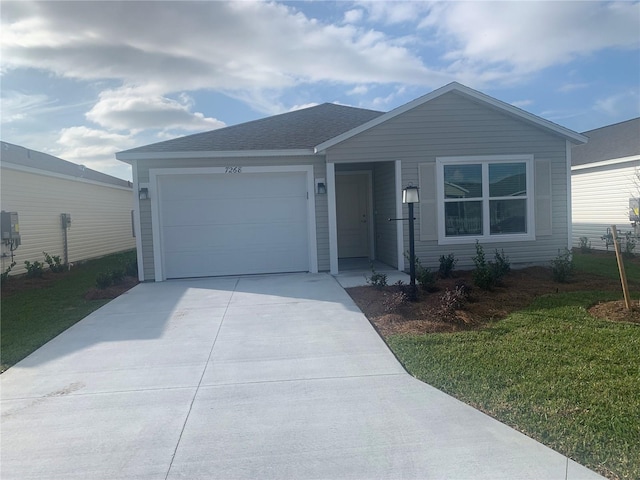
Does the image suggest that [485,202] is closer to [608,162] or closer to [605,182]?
[608,162]

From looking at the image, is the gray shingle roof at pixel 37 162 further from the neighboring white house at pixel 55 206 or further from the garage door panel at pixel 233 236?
the garage door panel at pixel 233 236

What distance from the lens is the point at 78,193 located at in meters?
17.2

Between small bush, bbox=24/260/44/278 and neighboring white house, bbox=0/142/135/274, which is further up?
neighboring white house, bbox=0/142/135/274

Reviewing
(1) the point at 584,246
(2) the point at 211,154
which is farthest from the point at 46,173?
(1) the point at 584,246

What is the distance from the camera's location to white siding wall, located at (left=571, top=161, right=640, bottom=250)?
47.8ft

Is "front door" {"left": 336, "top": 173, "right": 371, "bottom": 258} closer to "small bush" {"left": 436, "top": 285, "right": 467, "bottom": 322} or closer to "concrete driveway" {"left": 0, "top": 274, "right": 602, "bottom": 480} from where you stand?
"small bush" {"left": 436, "top": 285, "right": 467, "bottom": 322}

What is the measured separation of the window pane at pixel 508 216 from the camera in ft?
35.8

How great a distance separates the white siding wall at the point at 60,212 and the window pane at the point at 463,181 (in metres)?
11.0

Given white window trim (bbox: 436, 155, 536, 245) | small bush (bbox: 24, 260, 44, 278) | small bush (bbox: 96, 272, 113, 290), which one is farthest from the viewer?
small bush (bbox: 24, 260, 44, 278)

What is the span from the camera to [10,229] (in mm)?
11742

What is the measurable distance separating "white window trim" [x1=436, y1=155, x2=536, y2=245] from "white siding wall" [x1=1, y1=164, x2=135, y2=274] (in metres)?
10.8

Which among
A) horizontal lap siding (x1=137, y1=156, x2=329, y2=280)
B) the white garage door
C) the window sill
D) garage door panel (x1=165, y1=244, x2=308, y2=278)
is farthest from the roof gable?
the window sill

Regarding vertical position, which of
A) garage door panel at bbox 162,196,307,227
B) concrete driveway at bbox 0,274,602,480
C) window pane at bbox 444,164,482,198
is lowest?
concrete driveway at bbox 0,274,602,480

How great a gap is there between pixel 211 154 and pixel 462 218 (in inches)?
227
